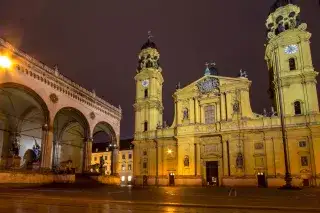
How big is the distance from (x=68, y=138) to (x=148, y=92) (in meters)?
17.5

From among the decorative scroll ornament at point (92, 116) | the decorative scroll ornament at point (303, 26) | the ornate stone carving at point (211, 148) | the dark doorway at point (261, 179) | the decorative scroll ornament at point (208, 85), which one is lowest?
the dark doorway at point (261, 179)

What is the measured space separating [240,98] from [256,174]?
1223 centimetres

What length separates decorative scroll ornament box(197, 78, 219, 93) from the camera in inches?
1818

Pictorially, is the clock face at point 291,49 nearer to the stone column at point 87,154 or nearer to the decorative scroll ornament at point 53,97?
the stone column at point 87,154

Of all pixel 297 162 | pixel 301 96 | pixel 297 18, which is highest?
pixel 297 18

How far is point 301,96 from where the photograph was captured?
39438 millimetres

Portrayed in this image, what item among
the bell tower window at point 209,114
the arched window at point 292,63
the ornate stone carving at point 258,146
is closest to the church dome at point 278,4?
the arched window at point 292,63

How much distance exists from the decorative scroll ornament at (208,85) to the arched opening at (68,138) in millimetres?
20601

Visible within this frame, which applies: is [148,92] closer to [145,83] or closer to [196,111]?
[145,83]

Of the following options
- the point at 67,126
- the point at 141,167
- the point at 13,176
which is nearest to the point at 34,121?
the point at 67,126

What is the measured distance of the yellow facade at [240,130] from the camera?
37906mm

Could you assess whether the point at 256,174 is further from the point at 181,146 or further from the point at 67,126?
the point at 67,126

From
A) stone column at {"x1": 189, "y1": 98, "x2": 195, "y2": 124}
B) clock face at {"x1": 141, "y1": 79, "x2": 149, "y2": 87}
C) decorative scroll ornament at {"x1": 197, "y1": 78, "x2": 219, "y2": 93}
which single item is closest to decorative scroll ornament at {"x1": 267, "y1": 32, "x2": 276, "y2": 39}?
decorative scroll ornament at {"x1": 197, "y1": 78, "x2": 219, "y2": 93}

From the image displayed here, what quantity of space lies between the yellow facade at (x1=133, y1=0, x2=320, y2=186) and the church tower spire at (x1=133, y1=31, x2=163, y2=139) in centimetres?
24
